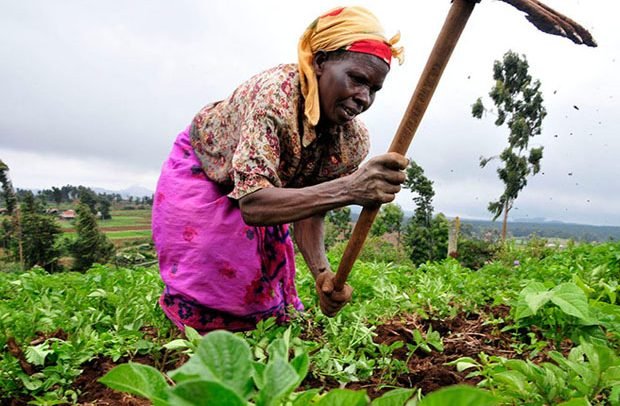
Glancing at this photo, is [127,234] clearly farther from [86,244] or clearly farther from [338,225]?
[338,225]

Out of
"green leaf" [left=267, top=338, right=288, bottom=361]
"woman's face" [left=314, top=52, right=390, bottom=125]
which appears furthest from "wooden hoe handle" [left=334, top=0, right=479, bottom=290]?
"green leaf" [left=267, top=338, right=288, bottom=361]

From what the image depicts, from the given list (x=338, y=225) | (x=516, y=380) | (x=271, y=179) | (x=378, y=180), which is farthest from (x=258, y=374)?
(x=338, y=225)

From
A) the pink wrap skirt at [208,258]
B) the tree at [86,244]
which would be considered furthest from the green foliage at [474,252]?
the tree at [86,244]

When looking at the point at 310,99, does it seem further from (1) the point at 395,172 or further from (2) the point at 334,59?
(1) the point at 395,172

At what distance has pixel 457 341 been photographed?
208 cm

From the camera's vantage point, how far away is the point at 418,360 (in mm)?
1890

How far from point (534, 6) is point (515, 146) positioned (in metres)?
23.7

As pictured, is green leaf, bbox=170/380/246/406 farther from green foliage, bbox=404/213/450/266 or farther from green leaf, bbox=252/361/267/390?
green foliage, bbox=404/213/450/266

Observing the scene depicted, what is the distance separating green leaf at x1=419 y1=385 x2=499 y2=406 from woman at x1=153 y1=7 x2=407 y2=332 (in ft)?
3.76

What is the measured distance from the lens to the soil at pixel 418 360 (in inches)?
63.6

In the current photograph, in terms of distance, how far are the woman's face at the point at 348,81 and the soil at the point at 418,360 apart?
97 centimetres

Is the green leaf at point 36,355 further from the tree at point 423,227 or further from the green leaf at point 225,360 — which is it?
the tree at point 423,227

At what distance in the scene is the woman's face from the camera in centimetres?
186

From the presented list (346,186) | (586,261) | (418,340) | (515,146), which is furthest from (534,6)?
(515,146)
